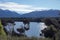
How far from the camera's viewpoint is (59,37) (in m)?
10.4

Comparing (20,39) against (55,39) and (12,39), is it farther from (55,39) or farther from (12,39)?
(55,39)

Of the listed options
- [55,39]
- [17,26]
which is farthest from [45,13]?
[55,39]

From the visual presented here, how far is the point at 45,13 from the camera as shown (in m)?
76.4

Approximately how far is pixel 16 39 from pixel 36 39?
2.90 ft

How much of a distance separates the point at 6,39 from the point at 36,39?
132 centimetres

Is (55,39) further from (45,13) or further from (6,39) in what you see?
(45,13)

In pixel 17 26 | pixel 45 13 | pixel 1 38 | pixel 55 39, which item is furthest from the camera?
pixel 45 13

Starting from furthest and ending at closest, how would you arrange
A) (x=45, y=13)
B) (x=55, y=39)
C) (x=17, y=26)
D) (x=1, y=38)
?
(x=45, y=13), (x=17, y=26), (x=55, y=39), (x=1, y=38)

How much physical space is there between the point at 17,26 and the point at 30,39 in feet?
101

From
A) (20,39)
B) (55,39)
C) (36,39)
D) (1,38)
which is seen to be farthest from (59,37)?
(1,38)

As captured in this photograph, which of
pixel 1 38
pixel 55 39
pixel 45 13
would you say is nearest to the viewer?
pixel 1 38

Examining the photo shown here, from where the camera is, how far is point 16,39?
10.1 metres

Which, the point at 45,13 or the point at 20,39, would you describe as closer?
the point at 20,39

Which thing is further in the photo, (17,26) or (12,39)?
(17,26)
